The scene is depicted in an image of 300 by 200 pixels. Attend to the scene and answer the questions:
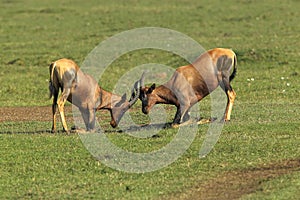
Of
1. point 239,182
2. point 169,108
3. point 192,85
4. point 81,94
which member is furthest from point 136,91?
point 239,182

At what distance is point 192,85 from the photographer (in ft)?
48.0

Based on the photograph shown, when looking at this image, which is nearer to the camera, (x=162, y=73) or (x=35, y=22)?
(x=162, y=73)

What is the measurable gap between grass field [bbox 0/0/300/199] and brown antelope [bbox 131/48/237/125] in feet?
1.91

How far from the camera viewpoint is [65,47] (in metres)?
27.3

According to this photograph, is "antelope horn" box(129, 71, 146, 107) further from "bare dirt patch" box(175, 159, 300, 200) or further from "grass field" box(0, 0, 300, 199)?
"bare dirt patch" box(175, 159, 300, 200)

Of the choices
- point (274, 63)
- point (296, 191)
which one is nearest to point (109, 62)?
point (274, 63)

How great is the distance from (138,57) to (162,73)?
10.5 feet

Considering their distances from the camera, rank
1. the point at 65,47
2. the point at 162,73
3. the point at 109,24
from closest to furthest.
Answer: the point at 162,73, the point at 65,47, the point at 109,24

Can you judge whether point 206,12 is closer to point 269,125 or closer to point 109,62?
point 109,62

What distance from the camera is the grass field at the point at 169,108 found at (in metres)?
10.4

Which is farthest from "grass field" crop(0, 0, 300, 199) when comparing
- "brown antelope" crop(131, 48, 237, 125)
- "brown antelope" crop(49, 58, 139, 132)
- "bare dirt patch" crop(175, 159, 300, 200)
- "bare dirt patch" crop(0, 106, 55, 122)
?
"brown antelope" crop(131, 48, 237, 125)

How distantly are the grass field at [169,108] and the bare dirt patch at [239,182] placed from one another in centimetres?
1

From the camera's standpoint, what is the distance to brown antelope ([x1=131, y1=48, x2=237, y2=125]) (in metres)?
14.3

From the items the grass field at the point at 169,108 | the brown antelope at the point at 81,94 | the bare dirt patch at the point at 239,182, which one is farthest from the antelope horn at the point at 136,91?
the bare dirt patch at the point at 239,182
